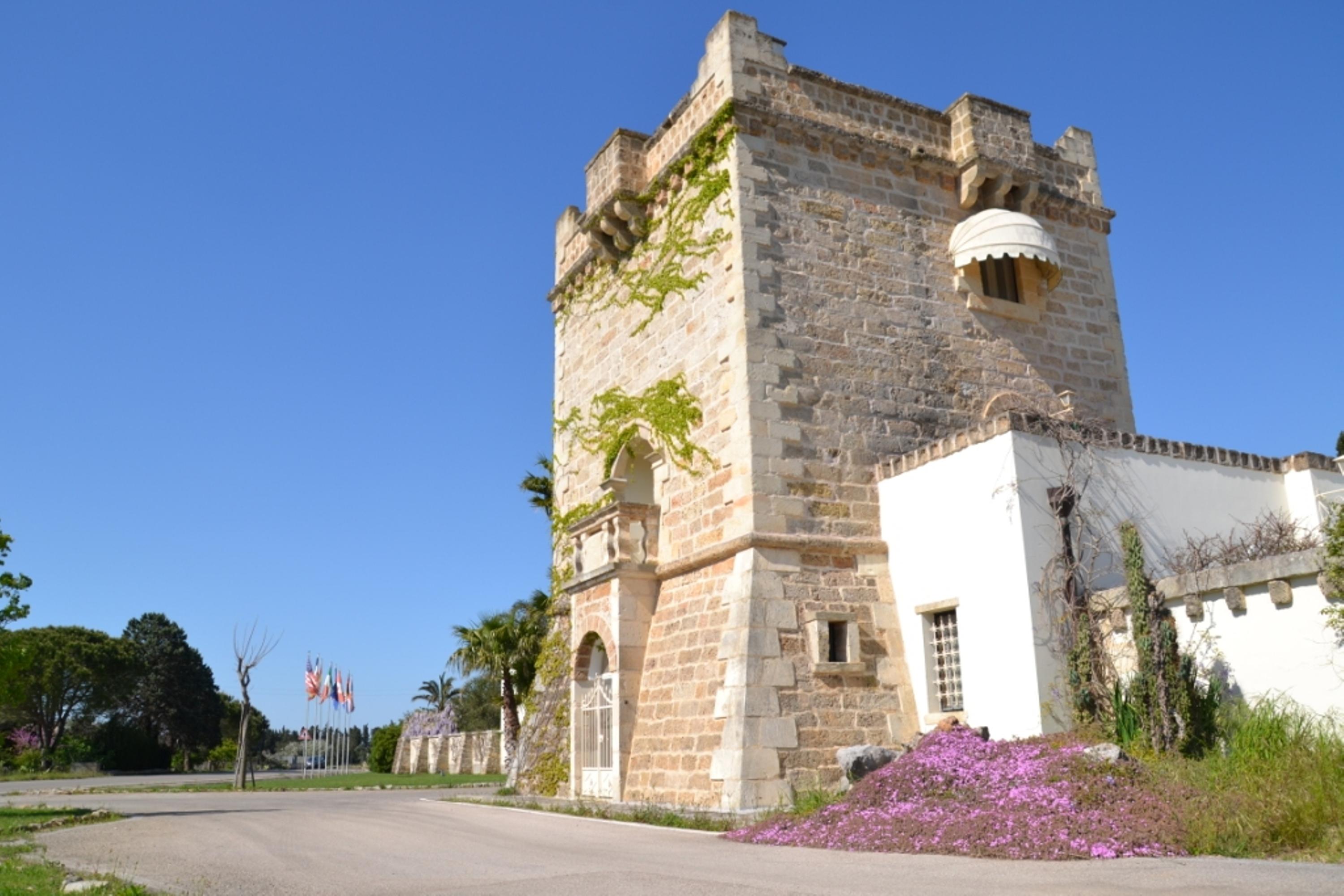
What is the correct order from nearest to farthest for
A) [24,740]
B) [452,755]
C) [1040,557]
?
[1040,557], [452,755], [24,740]

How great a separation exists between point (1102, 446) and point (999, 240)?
3.52 m

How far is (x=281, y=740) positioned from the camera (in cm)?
8962

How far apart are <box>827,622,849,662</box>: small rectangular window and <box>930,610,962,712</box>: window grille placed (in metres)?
0.96

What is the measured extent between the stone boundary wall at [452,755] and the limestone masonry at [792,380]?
1801 cm

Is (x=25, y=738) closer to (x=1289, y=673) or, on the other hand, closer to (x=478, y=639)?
(x=478, y=639)

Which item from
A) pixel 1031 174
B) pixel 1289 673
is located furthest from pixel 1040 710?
pixel 1031 174

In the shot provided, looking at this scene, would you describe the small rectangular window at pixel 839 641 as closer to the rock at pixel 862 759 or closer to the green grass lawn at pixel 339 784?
the rock at pixel 862 759

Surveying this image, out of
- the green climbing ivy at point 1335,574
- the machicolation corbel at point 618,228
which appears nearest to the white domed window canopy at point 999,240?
the machicolation corbel at point 618,228

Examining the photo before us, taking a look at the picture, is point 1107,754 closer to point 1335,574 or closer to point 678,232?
point 1335,574

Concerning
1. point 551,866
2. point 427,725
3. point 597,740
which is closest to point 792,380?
point 597,740

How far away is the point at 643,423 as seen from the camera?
14.6 m

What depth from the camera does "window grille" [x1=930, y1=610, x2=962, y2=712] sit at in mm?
11508

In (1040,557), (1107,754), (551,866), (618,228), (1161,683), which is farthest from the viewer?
(618,228)

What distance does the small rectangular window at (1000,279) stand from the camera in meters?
14.6
